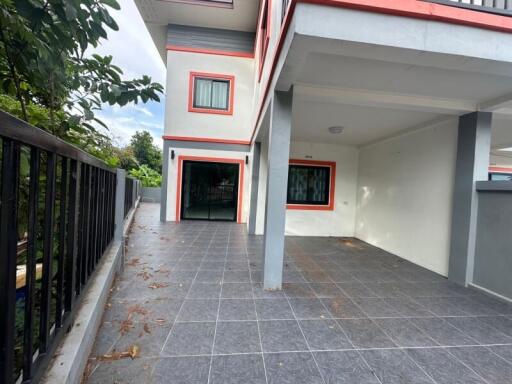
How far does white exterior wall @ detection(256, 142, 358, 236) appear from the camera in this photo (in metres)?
6.96

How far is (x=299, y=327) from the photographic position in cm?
246

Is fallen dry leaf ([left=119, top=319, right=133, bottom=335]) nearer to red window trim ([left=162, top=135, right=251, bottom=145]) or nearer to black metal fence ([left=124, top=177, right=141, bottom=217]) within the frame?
black metal fence ([left=124, top=177, right=141, bottom=217])

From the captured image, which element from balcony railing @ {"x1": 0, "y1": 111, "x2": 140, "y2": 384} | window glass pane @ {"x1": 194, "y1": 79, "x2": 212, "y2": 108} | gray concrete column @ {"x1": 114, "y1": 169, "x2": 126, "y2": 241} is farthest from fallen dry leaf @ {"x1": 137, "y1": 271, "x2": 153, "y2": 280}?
window glass pane @ {"x1": 194, "y1": 79, "x2": 212, "y2": 108}

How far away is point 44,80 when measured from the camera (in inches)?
59.4

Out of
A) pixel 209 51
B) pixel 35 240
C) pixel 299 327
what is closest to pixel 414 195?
pixel 299 327

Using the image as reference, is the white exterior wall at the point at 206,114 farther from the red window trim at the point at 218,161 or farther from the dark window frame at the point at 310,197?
the dark window frame at the point at 310,197

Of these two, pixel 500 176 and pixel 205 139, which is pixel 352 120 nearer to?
pixel 205 139

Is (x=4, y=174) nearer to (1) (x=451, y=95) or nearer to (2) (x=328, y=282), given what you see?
(2) (x=328, y=282)

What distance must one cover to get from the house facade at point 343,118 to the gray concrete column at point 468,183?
2cm

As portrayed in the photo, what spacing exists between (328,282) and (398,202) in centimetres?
283

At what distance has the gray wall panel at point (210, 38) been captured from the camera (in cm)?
826

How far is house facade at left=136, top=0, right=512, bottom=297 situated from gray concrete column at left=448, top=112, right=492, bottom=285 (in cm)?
2

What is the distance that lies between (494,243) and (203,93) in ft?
27.1

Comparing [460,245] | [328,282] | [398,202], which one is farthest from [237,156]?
[460,245]
